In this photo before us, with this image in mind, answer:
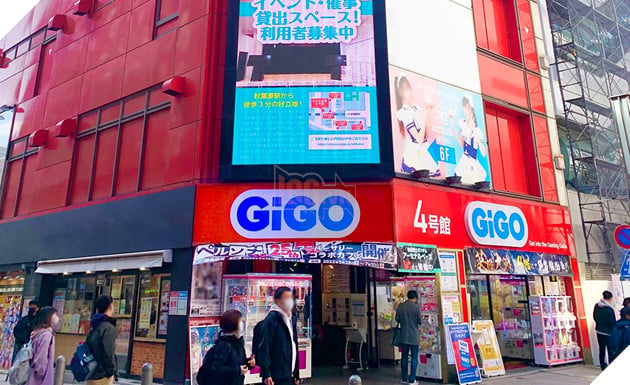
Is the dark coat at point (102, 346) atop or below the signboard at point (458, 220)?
below

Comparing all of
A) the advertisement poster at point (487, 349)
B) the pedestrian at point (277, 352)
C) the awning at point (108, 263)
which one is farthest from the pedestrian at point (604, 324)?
the awning at point (108, 263)

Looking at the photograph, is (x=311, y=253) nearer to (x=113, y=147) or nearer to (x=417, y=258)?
(x=417, y=258)

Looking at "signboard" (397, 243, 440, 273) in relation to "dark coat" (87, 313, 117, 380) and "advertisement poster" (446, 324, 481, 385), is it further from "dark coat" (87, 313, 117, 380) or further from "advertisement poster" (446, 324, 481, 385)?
"dark coat" (87, 313, 117, 380)

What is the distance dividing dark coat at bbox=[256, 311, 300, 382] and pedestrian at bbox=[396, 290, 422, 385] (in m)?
4.67

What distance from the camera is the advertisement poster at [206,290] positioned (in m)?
9.50

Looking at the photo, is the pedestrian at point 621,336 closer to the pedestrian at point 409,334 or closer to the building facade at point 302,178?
the building facade at point 302,178

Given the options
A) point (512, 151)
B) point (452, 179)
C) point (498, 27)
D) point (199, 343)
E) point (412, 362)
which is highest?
point (498, 27)

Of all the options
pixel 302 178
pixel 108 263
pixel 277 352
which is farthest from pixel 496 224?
pixel 108 263

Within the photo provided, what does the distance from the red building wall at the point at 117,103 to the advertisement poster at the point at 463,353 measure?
6.57m

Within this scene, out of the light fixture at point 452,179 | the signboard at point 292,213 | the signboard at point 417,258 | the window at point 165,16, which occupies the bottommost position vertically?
the signboard at point 417,258

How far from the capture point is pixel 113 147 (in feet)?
41.6

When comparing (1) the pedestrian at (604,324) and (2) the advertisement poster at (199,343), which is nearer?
(2) the advertisement poster at (199,343)

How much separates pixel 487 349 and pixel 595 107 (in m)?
10.2

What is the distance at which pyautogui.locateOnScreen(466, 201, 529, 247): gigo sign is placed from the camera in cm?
1120
